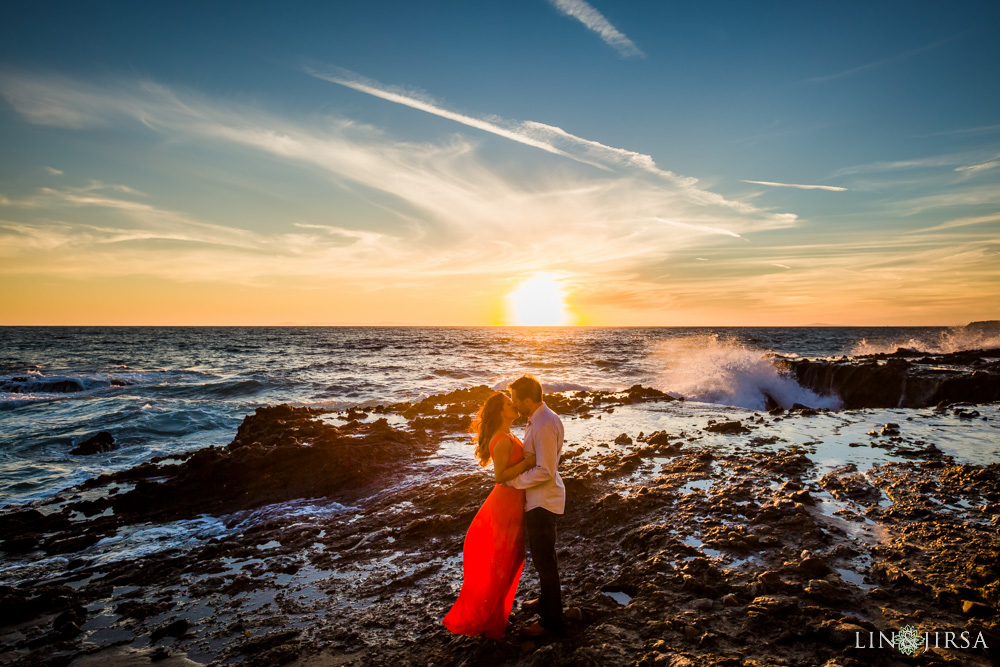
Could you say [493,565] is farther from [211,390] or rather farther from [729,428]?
[211,390]

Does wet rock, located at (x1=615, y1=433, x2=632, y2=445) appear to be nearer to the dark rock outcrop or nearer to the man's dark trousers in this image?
the man's dark trousers

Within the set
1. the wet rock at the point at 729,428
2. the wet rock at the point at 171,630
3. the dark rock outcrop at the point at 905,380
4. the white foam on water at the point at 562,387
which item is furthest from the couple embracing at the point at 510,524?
the white foam on water at the point at 562,387

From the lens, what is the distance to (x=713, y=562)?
17.1ft

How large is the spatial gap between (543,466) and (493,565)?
3.33ft

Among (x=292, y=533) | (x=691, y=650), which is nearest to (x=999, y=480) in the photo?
(x=691, y=650)

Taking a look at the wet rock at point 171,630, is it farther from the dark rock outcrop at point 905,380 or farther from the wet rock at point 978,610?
the dark rock outcrop at point 905,380

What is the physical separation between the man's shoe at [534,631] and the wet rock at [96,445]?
45.4 feet

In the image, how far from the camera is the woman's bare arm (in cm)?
414

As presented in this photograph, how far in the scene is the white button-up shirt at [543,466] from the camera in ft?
13.5

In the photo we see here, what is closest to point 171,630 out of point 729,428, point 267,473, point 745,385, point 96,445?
point 267,473

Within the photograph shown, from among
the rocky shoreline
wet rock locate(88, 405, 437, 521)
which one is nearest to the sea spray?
the rocky shoreline

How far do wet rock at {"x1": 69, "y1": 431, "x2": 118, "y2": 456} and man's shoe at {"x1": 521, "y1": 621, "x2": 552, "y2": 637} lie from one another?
13847mm

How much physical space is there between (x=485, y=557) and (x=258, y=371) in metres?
33.8
